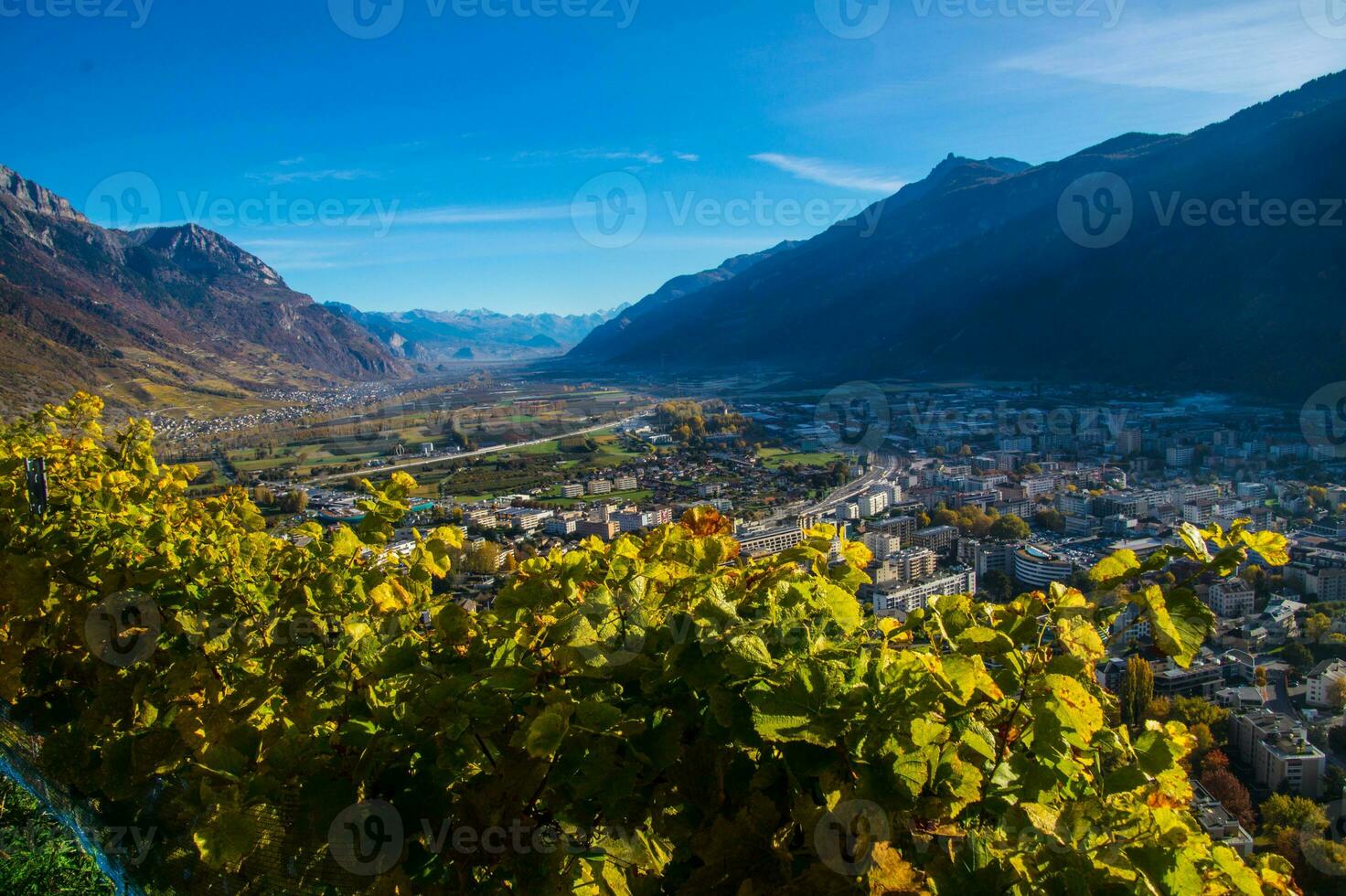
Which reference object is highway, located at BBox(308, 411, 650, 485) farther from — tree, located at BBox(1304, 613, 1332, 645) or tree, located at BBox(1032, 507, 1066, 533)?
tree, located at BBox(1304, 613, 1332, 645)

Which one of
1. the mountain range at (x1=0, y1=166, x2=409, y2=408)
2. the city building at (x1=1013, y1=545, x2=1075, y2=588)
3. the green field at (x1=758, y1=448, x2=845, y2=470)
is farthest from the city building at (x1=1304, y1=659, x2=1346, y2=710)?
the mountain range at (x1=0, y1=166, x2=409, y2=408)

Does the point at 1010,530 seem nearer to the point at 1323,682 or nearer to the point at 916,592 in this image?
the point at 916,592

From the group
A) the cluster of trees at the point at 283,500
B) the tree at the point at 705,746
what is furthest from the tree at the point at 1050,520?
the tree at the point at 705,746

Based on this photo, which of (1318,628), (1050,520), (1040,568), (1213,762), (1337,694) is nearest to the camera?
(1213,762)

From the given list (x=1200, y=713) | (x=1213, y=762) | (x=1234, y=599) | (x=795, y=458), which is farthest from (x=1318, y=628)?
(x=795, y=458)

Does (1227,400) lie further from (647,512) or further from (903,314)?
(903,314)
